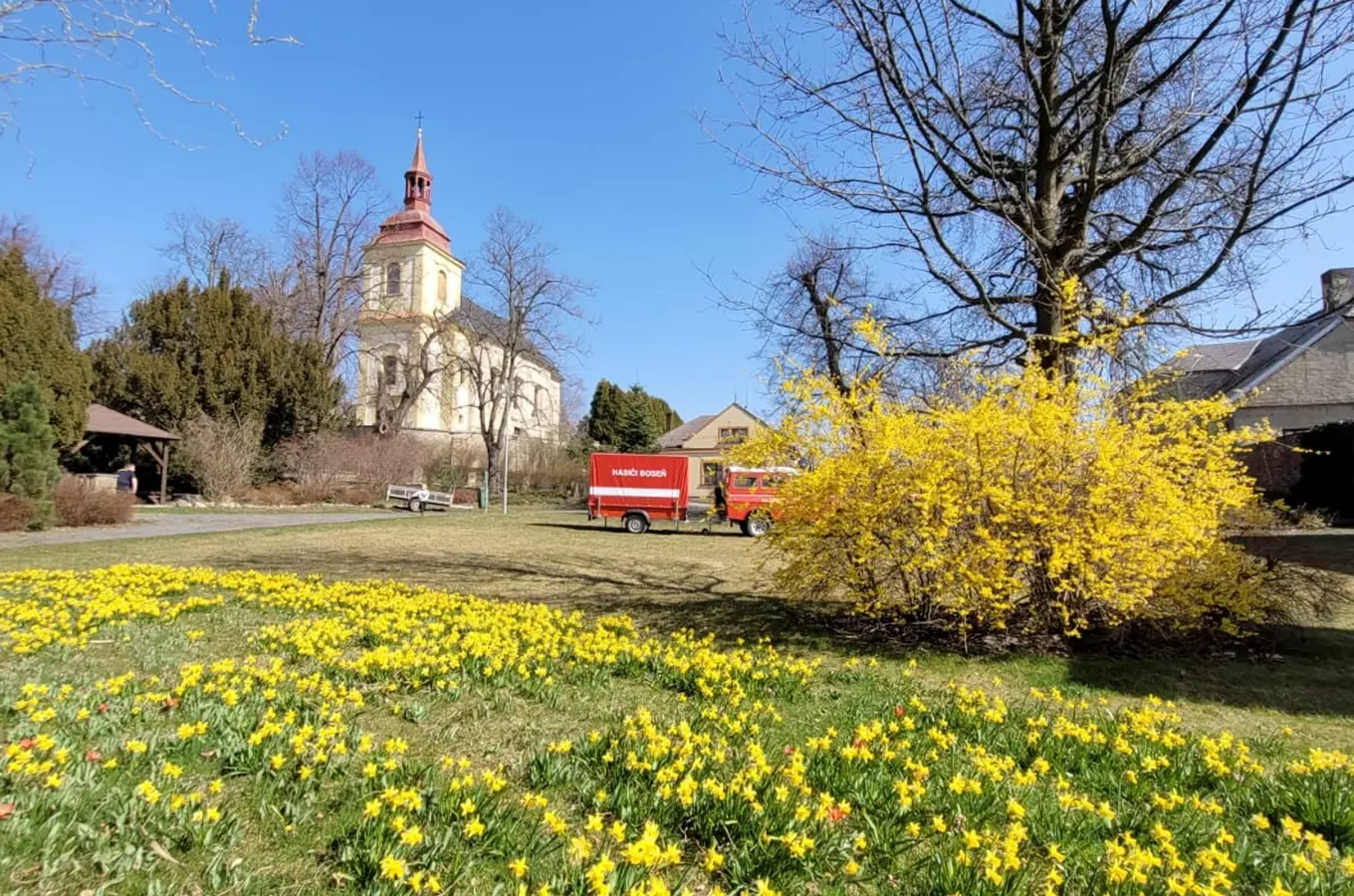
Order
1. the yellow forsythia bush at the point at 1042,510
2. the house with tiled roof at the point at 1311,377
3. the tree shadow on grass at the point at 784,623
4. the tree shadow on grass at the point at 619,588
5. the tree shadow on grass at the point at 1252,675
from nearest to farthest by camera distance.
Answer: the tree shadow on grass at the point at 1252,675 → the tree shadow on grass at the point at 784,623 → the yellow forsythia bush at the point at 1042,510 → the tree shadow on grass at the point at 619,588 → the house with tiled roof at the point at 1311,377

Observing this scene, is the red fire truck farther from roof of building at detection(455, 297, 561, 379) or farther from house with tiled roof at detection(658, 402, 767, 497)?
house with tiled roof at detection(658, 402, 767, 497)

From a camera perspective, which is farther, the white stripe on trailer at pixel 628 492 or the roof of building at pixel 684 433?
the roof of building at pixel 684 433

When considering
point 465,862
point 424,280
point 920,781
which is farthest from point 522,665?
point 424,280

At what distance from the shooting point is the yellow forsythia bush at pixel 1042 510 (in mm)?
5418

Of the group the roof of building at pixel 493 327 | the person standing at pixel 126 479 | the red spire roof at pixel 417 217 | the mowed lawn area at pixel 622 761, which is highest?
the red spire roof at pixel 417 217

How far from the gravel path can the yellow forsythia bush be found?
49.8 ft

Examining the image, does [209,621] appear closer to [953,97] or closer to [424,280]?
[953,97]

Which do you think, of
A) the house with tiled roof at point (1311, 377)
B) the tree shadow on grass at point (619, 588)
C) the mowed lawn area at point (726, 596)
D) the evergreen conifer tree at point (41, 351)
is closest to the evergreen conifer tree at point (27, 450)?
the evergreen conifer tree at point (41, 351)

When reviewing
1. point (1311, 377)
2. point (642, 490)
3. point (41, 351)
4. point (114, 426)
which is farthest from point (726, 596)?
point (1311, 377)

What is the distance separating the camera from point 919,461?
5.75m

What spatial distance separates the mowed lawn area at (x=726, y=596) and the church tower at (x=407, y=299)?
80.9ft

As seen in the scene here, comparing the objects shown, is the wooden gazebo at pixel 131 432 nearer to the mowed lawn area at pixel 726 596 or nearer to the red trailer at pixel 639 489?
the mowed lawn area at pixel 726 596

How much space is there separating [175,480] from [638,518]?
20.1 meters

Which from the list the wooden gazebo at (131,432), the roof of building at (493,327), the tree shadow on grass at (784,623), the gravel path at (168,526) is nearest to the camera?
the tree shadow on grass at (784,623)
